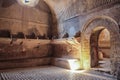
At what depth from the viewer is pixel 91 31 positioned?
7.28 meters

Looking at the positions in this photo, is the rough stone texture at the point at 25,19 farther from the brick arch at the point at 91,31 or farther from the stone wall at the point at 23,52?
the brick arch at the point at 91,31

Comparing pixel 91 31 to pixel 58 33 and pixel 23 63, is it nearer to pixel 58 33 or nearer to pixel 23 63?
pixel 58 33

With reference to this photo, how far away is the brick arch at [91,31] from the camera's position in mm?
5895

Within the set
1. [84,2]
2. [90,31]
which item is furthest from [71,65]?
[84,2]

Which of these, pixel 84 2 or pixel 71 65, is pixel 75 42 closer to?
pixel 71 65

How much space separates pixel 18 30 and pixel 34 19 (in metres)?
1.33

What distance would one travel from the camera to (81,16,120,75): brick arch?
589 centimetres

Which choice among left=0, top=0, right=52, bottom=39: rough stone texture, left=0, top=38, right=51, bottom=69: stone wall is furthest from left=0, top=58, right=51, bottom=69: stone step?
left=0, top=0, right=52, bottom=39: rough stone texture

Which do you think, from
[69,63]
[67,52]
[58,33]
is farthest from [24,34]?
[69,63]

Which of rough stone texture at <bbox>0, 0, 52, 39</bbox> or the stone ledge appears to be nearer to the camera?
the stone ledge

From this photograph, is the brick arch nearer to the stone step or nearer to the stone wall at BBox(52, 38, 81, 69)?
the stone wall at BBox(52, 38, 81, 69)

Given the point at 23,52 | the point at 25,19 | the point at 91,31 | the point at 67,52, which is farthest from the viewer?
the point at 25,19

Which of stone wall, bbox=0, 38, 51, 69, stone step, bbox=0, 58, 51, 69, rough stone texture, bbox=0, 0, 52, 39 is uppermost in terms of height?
rough stone texture, bbox=0, 0, 52, 39

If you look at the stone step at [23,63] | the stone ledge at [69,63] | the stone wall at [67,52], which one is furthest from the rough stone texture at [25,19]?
the stone ledge at [69,63]
